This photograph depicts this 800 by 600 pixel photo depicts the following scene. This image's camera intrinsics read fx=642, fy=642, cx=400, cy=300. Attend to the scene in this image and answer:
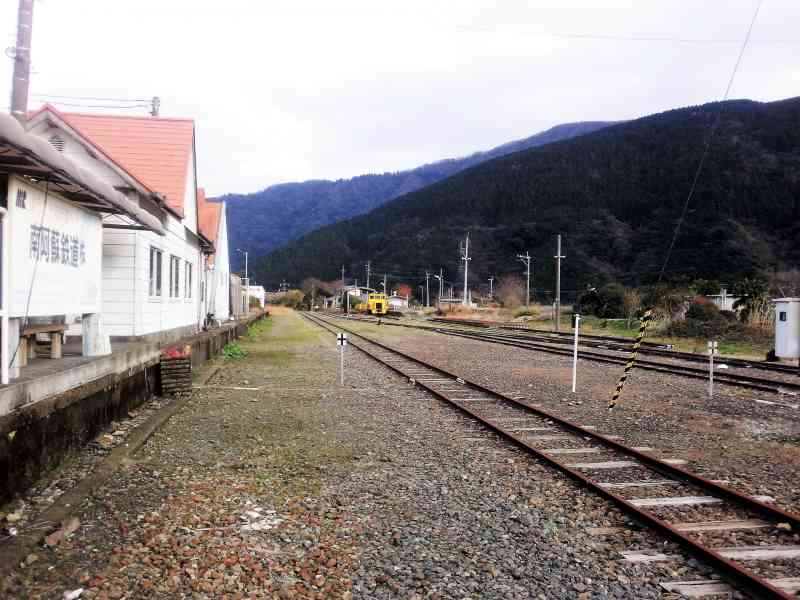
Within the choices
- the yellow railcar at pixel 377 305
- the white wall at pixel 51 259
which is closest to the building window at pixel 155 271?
the white wall at pixel 51 259

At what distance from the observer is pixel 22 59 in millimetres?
10078

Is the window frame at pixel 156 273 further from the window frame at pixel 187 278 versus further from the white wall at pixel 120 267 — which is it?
the window frame at pixel 187 278

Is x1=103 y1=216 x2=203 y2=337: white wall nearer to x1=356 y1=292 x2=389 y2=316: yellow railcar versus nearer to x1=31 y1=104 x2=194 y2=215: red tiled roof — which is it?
x1=31 y1=104 x2=194 y2=215: red tiled roof

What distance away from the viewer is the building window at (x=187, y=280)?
64.4 ft

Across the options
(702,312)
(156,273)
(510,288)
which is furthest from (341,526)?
(510,288)

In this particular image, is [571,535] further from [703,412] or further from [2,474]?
[703,412]

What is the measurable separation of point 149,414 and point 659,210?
10549cm

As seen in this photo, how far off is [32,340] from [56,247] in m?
2.26

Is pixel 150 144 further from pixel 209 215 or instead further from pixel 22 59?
pixel 209 215

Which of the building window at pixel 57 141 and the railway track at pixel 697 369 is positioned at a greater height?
the building window at pixel 57 141

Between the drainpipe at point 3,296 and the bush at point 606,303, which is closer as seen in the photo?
the drainpipe at point 3,296

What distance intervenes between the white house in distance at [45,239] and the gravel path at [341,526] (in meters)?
1.70

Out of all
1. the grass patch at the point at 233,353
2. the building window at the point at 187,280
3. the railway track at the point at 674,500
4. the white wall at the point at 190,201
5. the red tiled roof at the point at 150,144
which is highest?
the red tiled roof at the point at 150,144

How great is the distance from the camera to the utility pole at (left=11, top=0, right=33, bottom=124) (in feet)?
32.7
